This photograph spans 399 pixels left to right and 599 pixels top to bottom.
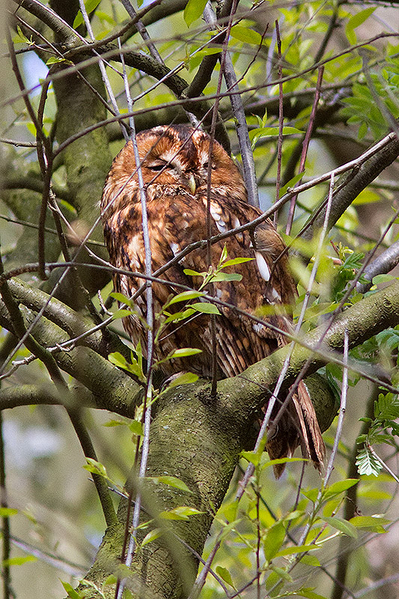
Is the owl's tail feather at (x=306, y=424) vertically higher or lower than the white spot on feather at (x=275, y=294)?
lower

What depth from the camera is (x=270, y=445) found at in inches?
88.9

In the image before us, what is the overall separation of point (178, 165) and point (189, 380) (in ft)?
5.07

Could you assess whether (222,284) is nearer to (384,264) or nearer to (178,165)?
(384,264)

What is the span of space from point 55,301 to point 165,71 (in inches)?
33.8

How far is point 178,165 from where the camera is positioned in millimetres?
2576

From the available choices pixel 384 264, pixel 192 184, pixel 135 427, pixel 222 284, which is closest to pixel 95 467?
pixel 135 427

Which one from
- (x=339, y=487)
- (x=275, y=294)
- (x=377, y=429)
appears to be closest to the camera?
(x=339, y=487)

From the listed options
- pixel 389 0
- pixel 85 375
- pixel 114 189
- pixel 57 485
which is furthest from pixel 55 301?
pixel 57 485

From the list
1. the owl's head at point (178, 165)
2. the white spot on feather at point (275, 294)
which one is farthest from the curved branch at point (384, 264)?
the owl's head at point (178, 165)

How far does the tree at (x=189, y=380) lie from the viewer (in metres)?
1.14

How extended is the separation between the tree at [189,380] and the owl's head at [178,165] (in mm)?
115

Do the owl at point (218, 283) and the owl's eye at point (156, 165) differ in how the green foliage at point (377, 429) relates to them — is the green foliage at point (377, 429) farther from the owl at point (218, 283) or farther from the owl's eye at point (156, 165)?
the owl's eye at point (156, 165)

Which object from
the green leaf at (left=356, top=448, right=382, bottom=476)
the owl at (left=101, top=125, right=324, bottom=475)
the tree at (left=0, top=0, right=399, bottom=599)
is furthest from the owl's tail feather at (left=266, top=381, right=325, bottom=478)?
the green leaf at (left=356, top=448, right=382, bottom=476)

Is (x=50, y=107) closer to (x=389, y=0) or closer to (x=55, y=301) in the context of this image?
(x=55, y=301)
